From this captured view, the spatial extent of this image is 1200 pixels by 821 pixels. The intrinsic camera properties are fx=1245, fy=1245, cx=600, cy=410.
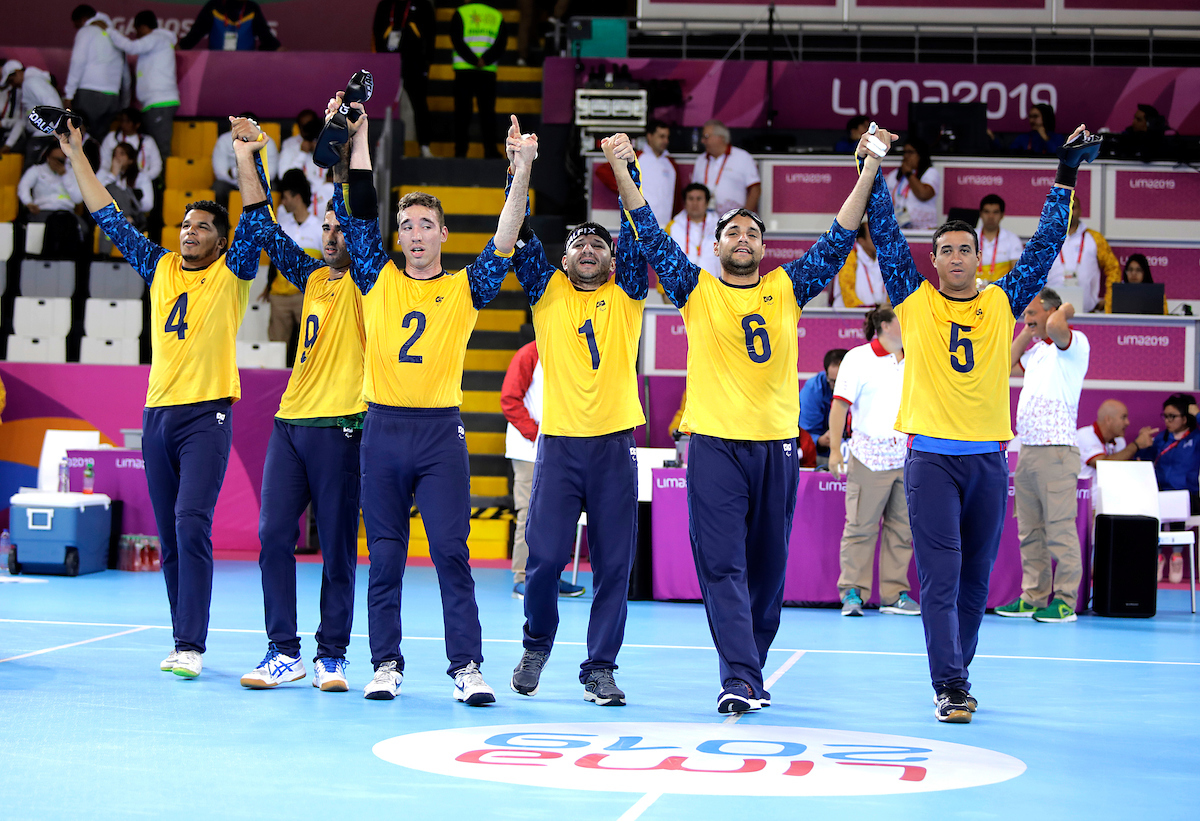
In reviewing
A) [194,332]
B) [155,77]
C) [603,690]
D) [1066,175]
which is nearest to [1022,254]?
[1066,175]

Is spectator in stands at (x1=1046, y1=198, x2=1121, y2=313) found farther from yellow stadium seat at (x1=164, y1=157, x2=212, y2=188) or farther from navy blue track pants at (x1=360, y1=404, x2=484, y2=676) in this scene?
yellow stadium seat at (x1=164, y1=157, x2=212, y2=188)

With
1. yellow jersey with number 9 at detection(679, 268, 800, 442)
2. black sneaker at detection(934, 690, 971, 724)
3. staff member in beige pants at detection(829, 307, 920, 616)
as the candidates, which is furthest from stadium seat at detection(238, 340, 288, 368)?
black sneaker at detection(934, 690, 971, 724)

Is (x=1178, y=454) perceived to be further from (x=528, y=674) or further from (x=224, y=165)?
(x=224, y=165)

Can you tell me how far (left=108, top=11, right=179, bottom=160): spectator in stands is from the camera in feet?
47.8

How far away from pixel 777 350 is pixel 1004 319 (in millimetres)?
1005

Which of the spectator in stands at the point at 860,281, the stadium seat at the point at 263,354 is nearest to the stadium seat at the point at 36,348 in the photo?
the stadium seat at the point at 263,354

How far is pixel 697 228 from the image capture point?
1210 centimetres

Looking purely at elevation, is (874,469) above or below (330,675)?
above

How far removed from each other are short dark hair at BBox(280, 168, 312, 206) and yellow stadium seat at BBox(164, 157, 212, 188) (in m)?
1.94

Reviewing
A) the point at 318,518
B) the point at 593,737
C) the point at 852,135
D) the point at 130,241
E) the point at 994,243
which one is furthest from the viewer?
the point at 852,135

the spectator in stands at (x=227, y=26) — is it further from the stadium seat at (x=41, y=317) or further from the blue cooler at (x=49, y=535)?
the blue cooler at (x=49, y=535)

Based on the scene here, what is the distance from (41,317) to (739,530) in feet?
32.0

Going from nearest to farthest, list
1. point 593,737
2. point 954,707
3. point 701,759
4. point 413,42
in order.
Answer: point 701,759, point 593,737, point 954,707, point 413,42

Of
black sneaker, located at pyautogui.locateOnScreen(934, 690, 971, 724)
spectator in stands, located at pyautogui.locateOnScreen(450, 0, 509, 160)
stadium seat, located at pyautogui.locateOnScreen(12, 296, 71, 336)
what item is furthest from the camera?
spectator in stands, located at pyautogui.locateOnScreen(450, 0, 509, 160)
